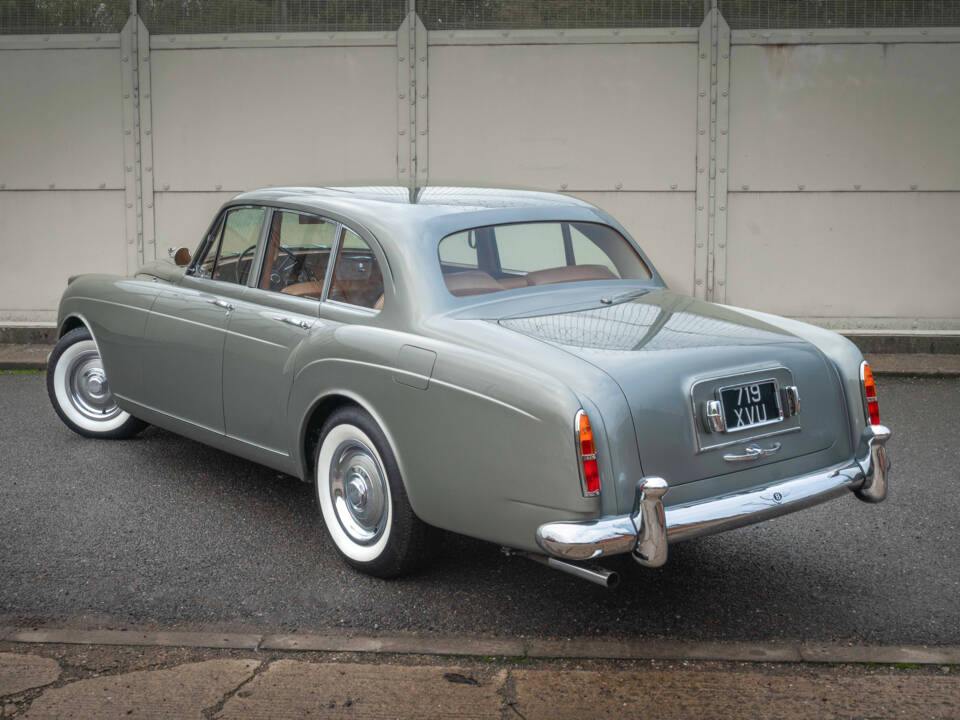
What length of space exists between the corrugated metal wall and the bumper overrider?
595cm

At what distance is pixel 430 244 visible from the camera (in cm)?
437

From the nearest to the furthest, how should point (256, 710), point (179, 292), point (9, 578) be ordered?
point (256, 710) → point (9, 578) → point (179, 292)

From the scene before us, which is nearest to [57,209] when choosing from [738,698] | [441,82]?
[441,82]

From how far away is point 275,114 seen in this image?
32.2 feet

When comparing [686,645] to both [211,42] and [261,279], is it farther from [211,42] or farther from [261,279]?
Result: [211,42]

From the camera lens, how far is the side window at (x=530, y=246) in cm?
464

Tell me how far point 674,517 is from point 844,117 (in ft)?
23.0

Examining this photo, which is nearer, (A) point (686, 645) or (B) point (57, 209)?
(A) point (686, 645)

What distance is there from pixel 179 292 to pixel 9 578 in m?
1.70

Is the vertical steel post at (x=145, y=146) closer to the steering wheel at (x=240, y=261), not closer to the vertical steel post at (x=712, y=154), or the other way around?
the vertical steel post at (x=712, y=154)

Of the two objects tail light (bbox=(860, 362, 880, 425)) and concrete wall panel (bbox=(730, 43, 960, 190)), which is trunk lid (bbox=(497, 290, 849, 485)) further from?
concrete wall panel (bbox=(730, 43, 960, 190))

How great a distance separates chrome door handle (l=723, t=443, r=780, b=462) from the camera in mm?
3730

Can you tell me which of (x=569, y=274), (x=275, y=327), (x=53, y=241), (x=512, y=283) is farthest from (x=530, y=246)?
(x=53, y=241)

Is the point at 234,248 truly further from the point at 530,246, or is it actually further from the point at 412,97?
the point at 412,97
